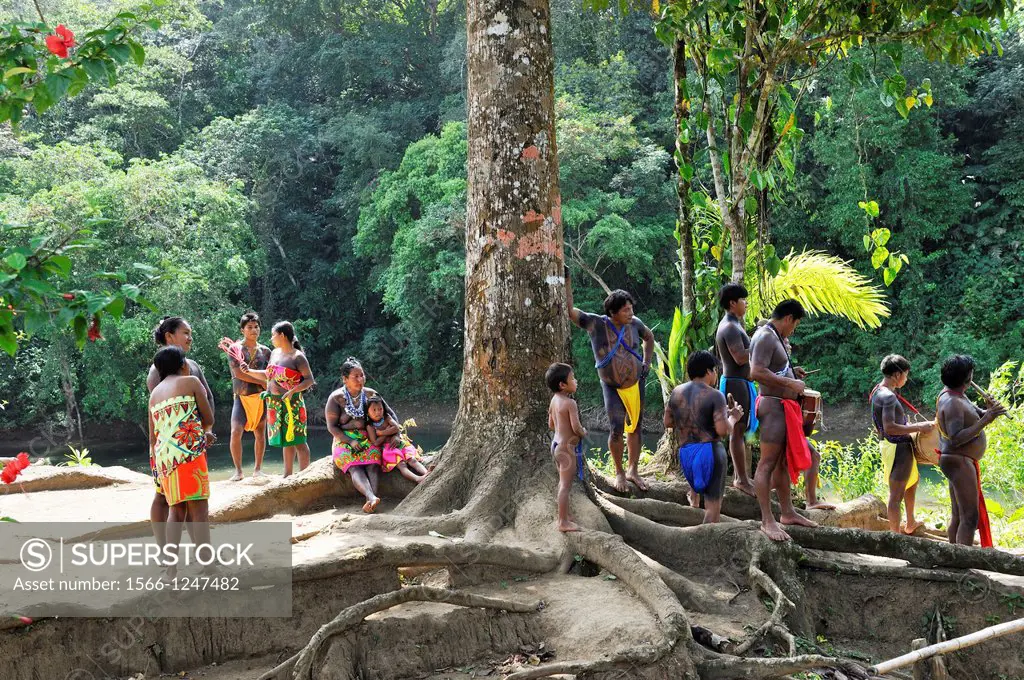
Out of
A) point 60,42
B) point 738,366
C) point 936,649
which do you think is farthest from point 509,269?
point 60,42

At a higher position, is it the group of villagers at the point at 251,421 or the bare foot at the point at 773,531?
the group of villagers at the point at 251,421

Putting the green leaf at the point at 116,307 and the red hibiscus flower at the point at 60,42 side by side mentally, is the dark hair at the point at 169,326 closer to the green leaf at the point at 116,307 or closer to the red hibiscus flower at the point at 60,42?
the red hibiscus flower at the point at 60,42

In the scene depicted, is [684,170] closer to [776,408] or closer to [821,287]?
[776,408]

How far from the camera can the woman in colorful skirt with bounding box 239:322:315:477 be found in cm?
773

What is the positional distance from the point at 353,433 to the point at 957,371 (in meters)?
4.22

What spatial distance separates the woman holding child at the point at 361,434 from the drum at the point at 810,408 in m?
2.76

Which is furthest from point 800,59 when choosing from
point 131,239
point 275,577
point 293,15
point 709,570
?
point 293,15

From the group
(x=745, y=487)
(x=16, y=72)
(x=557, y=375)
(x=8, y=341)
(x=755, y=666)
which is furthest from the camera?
(x=745, y=487)

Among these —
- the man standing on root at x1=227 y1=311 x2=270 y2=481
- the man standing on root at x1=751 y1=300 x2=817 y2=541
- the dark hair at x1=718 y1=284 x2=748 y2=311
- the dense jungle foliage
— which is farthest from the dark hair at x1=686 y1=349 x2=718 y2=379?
the dense jungle foliage

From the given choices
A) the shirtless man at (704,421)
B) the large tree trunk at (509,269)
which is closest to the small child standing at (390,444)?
the large tree trunk at (509,269)

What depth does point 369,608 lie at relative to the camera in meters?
4.55

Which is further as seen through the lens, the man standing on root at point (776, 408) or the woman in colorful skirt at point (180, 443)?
the man standing on root at point (776, 408)

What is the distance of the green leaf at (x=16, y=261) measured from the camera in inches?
109

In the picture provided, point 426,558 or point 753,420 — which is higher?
point 753,420
